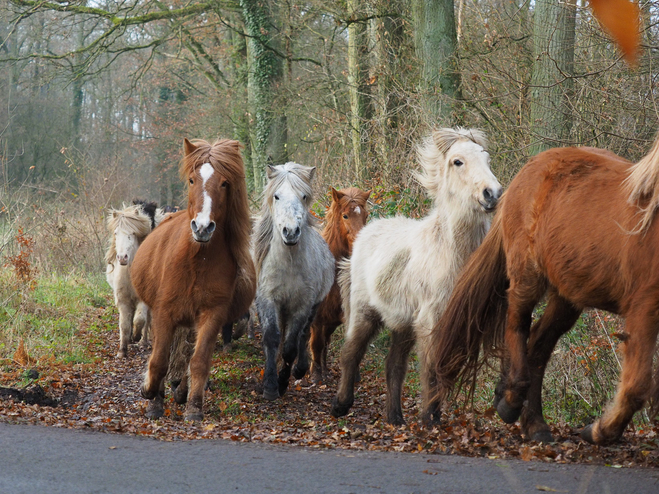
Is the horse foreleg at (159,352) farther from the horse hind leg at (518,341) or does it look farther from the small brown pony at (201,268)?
the horse hind leg at (518,341)

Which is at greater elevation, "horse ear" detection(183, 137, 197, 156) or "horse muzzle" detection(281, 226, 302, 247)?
"horse ear" detection(183, 137, 197, 156)

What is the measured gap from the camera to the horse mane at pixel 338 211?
997cm

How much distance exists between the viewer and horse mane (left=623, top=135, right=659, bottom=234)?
13.1ft

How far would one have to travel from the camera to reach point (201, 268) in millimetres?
6461

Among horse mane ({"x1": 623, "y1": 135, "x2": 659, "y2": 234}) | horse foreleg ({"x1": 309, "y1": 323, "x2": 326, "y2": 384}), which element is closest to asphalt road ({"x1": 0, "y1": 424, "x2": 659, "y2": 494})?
horse mane ({"x1": 623, "y1": 135, "x2": 659, "y2": 234})

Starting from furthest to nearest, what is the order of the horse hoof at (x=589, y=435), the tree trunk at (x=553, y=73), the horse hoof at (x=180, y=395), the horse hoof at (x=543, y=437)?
the tree trunk at (x=553, y=73), the horse hoof at (x=180, y=395), the horse hoof at (x=543, y=437), the horse hoof at (x=589, y=435)

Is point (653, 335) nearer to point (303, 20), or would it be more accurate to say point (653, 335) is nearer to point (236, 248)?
point (236, 248)

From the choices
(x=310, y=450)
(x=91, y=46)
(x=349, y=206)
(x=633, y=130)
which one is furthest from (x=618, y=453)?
(x=91, y=46)

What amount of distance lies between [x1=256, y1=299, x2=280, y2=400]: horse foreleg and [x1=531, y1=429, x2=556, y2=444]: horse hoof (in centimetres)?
353

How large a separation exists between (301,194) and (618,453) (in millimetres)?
4509

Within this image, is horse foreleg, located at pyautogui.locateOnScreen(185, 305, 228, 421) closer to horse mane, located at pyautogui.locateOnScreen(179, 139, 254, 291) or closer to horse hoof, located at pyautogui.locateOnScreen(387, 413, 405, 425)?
horse mane, located at pyautogui.locateOnScreen(179, 139, 254, 291)

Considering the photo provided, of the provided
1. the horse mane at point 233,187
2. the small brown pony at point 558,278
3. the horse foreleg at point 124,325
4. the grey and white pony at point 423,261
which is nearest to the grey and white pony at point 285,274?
the grey and white pony at point 423,261

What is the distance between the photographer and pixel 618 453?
4559mm

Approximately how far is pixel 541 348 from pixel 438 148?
2.13 meters
